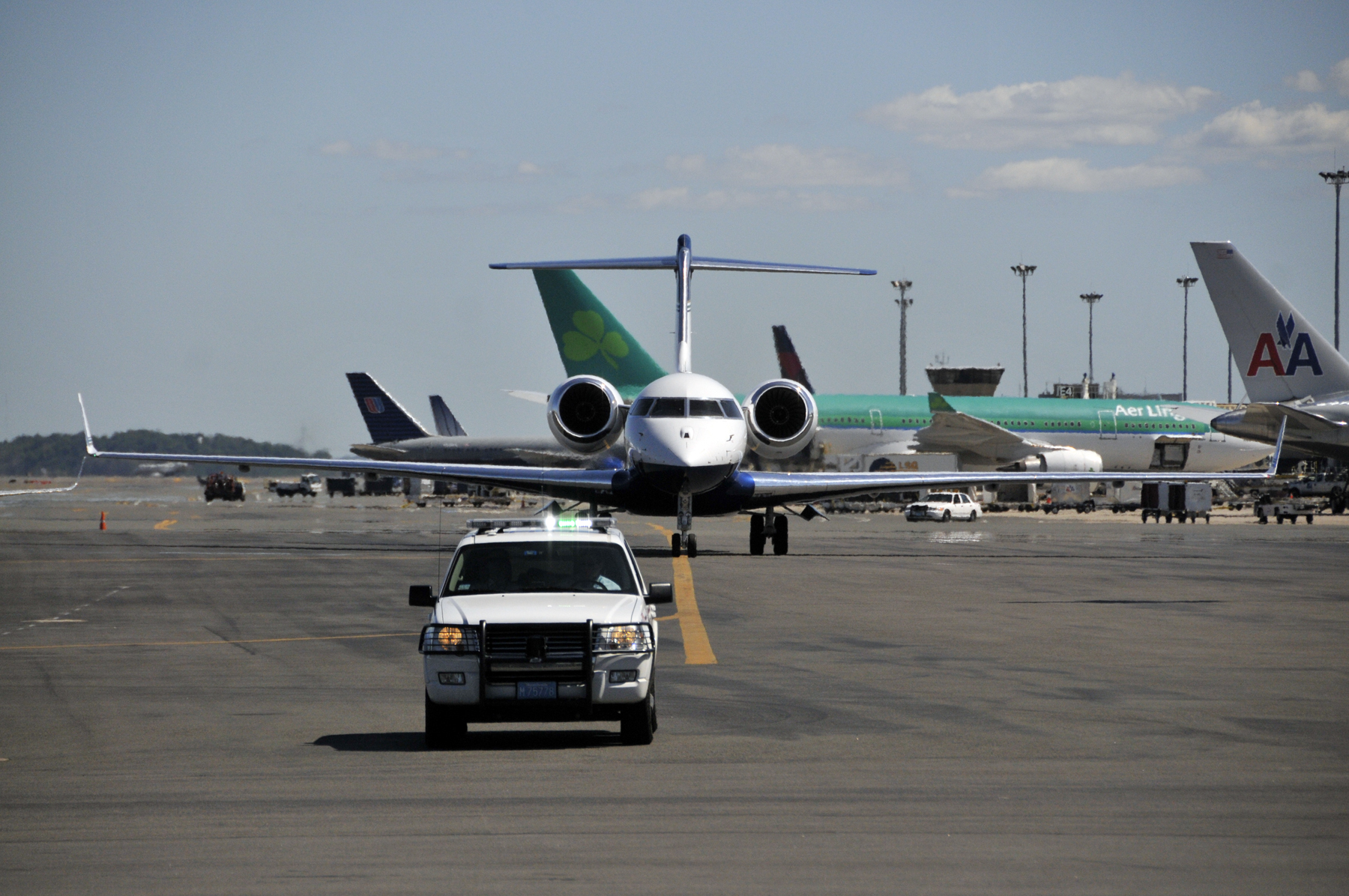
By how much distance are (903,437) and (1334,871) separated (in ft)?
235

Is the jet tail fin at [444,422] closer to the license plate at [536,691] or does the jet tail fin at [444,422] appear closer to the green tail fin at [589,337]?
the green tail fin at [589,337]

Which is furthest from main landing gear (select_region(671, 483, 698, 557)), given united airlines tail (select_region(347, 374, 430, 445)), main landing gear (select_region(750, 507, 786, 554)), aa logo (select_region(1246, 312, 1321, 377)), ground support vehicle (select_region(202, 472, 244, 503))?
ground support vehicle (select_region(202, 472, 244, 503))

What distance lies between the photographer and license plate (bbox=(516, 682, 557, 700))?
1122cm

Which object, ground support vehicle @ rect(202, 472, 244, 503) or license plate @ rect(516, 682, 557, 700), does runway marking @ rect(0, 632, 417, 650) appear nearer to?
license plate @ rect(516, 682, 557, 700)

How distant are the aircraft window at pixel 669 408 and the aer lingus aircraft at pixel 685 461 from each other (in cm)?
2

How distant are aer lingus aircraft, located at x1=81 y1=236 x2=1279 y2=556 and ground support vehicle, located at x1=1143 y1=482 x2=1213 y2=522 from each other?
26.6m

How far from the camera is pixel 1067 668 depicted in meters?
16.2

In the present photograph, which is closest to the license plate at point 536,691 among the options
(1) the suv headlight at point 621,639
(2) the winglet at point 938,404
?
(1) the suv headlight at point 621,639

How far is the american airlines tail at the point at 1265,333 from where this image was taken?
48.2 metres

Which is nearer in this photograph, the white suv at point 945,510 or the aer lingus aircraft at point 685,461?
the aer lingus aircraft at point 685,461

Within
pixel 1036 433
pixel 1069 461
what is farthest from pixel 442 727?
pixel 1036 433

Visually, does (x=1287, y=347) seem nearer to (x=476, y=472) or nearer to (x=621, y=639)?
(x=476, y=472)

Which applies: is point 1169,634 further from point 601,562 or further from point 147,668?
point 147,668

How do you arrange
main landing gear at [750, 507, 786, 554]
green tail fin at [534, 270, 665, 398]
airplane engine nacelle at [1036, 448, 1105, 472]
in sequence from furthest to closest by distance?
airplane engine nacelle at [1036, 448, 1105, 472] < green tail fin at [534, 270, 665, 398] < main landing gear at [750, 507, 786, 554]
